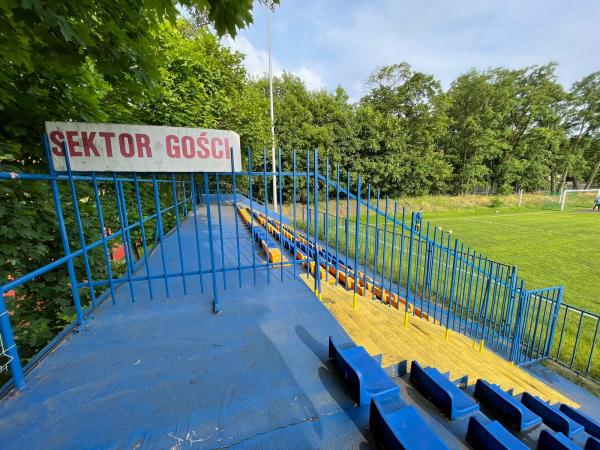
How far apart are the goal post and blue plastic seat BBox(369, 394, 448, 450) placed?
39895mm

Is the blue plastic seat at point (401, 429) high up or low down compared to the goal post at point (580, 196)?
up

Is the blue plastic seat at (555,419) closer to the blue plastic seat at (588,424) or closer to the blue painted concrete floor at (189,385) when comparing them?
the blue plastic seat at (588,424)

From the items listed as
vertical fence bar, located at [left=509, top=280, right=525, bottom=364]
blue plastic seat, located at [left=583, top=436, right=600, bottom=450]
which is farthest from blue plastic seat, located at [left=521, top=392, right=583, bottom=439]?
vertical fence bar, located at [left=509, top=280, right=525, bottom=364]

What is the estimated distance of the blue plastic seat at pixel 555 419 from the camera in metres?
2.02

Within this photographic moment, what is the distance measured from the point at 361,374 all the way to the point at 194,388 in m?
1.17

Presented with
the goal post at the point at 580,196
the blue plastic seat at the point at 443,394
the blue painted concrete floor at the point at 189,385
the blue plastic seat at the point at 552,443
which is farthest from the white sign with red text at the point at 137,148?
the goal post at the point at 580,196

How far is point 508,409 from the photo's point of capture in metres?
1.82

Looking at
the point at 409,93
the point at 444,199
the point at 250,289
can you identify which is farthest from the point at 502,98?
the point at 250,289

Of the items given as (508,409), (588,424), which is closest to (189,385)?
(508,409)

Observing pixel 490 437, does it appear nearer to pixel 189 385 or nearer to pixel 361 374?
pixel 361 374

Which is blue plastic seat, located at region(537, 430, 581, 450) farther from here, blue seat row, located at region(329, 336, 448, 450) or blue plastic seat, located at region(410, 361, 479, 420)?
blue seat row, located at region(329, 336, 448, 450)

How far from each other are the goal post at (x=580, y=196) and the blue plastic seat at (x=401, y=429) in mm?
39895

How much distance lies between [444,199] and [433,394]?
2944cm

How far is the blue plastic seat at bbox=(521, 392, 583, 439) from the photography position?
2.02 metres
